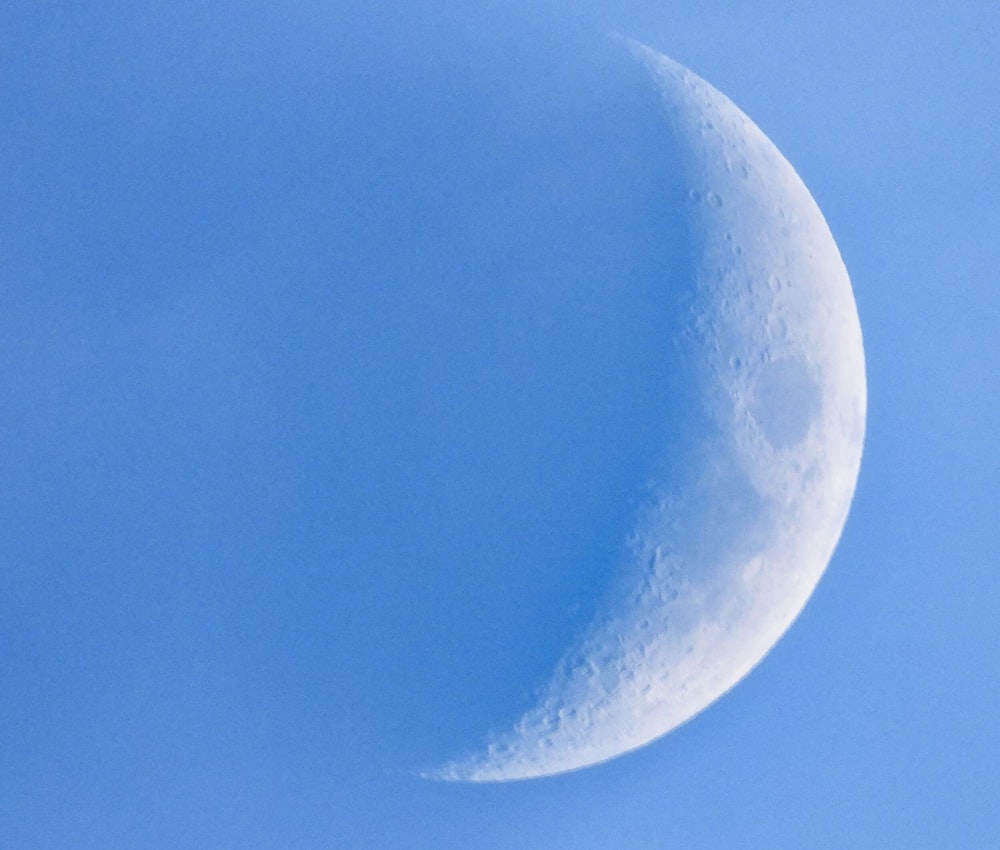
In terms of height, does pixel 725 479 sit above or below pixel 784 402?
below

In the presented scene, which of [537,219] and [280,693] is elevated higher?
[537,219]

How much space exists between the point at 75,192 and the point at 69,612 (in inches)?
41.6

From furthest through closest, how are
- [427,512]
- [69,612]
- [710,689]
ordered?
[710,689] → [69,612] → [427,512]

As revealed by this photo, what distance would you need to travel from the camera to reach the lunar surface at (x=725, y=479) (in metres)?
2.46

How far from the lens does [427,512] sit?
7.52 ft

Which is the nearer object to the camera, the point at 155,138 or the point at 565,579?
the point at 565,579

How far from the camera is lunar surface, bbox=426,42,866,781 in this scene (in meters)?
2.46

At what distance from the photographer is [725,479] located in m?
2.48

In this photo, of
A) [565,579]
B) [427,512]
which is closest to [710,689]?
[565,579]

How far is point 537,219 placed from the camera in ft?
7.81

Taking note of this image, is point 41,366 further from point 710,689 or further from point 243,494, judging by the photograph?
point 710,689

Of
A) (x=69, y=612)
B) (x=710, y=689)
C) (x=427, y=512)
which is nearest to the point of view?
(x=427, y=512)

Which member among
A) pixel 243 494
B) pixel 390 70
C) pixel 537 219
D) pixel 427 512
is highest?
pixel 390 70

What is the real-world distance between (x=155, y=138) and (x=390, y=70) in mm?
618
